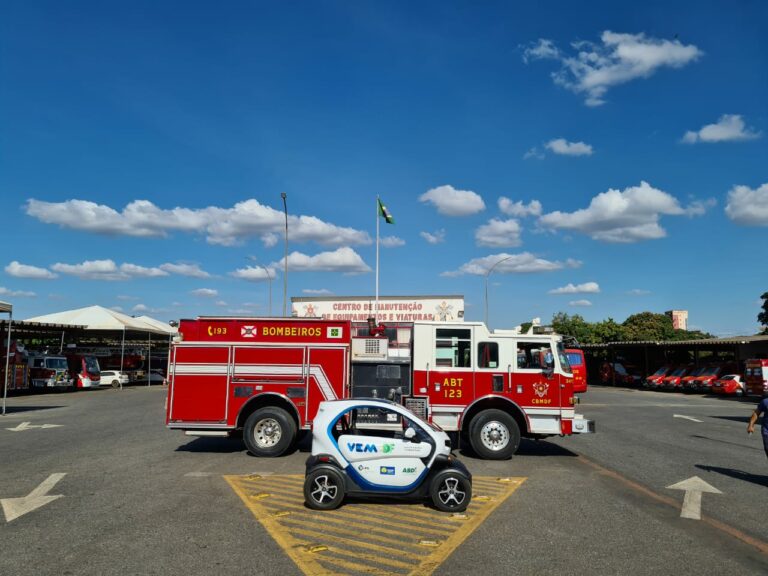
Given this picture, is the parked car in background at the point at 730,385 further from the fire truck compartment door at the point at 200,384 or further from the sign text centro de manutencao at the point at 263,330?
the fire truck compartment door at the point at 200,384

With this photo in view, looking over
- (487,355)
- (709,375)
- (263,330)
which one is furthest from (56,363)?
(709,375)

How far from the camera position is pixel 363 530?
6984 mm

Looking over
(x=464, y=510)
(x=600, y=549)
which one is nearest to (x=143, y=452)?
(x=464, y=510)

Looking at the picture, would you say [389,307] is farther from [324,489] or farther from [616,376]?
[616,376]

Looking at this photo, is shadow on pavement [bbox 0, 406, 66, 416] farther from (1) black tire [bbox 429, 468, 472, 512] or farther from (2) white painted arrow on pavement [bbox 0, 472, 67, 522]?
(1) black tire [bbox 429, 468, 472, 512]

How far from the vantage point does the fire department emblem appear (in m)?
11.9

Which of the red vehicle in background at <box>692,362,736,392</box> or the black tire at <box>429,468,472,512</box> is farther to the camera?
the red vehicle in background at <box>692,362,736,392</box>

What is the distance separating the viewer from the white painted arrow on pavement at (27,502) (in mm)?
7641

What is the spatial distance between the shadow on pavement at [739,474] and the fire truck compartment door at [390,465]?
646 centimetres

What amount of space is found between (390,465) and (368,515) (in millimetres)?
728

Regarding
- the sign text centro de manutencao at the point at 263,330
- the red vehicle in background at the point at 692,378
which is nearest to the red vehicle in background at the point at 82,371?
the sign text centro de manutencao at the point at 263,330

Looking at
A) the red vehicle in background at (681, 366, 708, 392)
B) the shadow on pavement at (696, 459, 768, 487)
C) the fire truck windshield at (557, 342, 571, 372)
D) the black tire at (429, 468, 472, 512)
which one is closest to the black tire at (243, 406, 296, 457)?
the black tire at (429, 468, 472, 512)

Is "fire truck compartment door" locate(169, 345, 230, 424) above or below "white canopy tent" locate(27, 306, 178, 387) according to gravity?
below

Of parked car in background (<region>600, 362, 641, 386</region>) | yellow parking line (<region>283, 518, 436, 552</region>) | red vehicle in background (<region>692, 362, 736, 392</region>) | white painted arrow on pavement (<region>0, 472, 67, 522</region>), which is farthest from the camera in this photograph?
parked car in background (<region>600, 362, 641, 386</region>)
